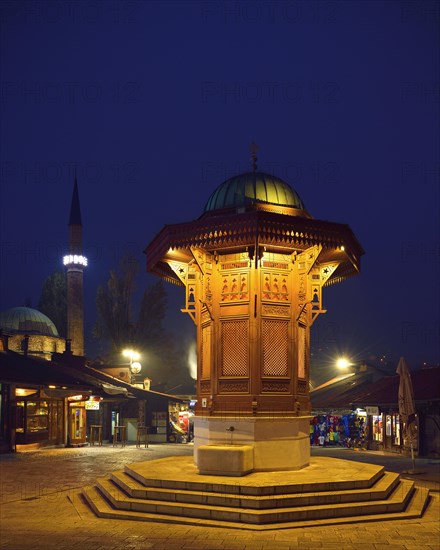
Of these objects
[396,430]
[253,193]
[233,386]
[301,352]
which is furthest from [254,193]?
[396,430]

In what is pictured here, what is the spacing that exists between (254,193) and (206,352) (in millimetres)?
4252

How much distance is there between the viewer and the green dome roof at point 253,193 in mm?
16969

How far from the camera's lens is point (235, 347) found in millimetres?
15852

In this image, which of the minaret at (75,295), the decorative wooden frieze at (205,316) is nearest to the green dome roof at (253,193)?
the decorative wooden frieze at (205,316)

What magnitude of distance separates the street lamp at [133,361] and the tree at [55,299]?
54.8 ft

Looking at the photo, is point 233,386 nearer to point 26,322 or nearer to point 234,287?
point 234,287

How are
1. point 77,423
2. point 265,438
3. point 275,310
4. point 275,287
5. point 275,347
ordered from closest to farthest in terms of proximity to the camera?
point 265,438
point 275,347
point 275,310
point 275,287
point 77,423

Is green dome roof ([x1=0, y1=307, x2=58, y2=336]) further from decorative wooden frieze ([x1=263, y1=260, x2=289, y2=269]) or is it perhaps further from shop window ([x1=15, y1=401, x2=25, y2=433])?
decorative wooden frieze ([x1=263, y1=260, x2=289, y2=269])

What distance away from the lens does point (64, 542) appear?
995 cm

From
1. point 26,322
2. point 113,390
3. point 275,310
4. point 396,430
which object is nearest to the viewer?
point 275,310

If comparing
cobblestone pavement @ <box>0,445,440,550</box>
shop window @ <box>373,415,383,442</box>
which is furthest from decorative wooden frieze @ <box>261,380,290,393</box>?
shop window @ <box>373,415,383,442</box>

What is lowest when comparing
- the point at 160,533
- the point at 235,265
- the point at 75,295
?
the point at 160,533

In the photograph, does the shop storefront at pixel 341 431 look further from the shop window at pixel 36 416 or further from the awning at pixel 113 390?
the shop window at pixel 36 416

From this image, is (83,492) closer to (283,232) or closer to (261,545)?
(261,545)
